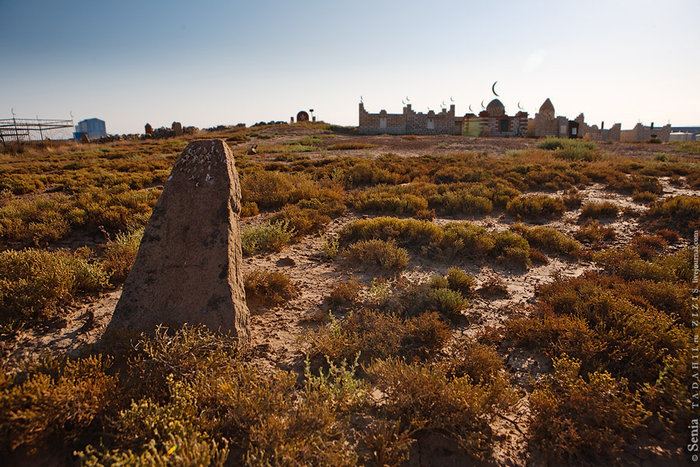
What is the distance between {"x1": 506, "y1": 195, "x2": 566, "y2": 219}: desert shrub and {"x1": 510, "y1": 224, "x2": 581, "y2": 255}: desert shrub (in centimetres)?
169

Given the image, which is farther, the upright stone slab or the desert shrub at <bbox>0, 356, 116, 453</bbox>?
the upright stone slab

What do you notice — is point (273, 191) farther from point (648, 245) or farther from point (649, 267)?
point (648, 245)

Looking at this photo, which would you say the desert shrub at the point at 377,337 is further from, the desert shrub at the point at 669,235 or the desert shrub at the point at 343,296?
the desert shrub at the point at 669,235

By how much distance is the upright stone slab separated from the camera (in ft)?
11.1

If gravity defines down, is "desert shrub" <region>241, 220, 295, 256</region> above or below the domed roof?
below

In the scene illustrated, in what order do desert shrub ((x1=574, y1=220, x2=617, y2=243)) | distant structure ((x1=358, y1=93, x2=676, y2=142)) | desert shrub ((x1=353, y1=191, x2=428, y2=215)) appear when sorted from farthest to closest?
distant structure ((x1=358, y1=93, x2=676, y2=142)) → desert shrub ((x1=353, y1=191, x2=428, y2=215)) → desert shrub ((x1=574, y1=220, x2=617, y2=243))

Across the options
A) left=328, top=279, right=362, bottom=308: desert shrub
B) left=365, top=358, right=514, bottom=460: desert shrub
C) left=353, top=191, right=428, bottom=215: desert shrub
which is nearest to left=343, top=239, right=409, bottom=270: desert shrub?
left=328, top=279, right=362, bottom=308: desert shrub

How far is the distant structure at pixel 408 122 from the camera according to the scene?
143ft

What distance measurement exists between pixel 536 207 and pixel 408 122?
124 ft

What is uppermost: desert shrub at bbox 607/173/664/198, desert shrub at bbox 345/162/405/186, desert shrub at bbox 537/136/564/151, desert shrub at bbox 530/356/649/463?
desert shrub at bbox 537/136/564/151

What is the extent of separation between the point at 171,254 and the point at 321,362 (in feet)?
5.91

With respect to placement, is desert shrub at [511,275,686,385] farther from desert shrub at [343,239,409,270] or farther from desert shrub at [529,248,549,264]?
desert shrub at [343,239,409,270]

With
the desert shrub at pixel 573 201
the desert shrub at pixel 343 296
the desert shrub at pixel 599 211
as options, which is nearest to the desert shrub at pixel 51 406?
the desert shrub at pixel 343 296

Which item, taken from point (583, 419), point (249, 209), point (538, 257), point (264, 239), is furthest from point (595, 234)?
point (249, 209)
